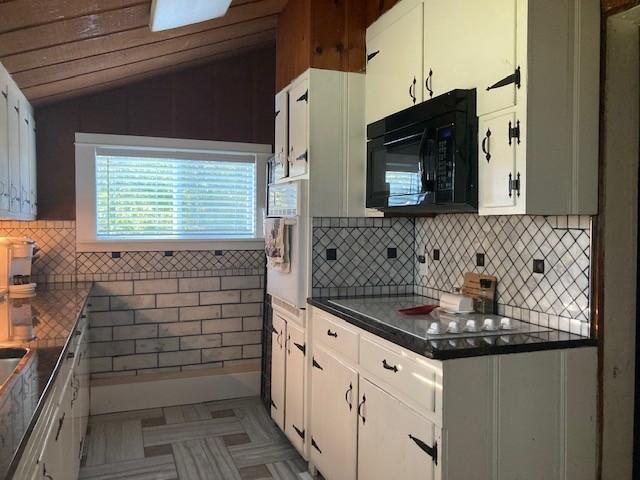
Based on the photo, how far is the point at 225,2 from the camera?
258 cm

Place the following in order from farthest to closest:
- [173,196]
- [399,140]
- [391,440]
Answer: [173,196], [399,140], [391,440]

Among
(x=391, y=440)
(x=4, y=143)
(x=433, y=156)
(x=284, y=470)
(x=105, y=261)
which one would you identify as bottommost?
(x=284, y=470)

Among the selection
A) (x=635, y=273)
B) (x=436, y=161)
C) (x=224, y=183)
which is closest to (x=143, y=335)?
(x=224, y=183)

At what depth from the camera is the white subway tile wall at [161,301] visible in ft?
12.1

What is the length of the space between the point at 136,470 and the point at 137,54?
2326mm

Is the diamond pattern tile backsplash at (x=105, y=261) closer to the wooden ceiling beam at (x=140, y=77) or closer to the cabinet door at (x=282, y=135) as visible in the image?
the wooden ceiling beam at (x=140, y=77)

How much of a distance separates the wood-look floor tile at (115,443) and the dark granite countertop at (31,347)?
910 millimetres

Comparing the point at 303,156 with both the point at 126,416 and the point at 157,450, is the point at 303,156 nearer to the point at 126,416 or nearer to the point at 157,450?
the point at 157,450

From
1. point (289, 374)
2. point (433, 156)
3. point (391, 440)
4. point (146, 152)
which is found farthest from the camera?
point (146, 152)

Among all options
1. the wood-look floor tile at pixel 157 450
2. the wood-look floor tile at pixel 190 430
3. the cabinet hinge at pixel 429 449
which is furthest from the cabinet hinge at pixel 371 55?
the wood-look floor tile at pixel 157 450

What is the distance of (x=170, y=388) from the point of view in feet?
12.8

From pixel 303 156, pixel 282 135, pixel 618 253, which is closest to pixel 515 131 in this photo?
pixel 618 253

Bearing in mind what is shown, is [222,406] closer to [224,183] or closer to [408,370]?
[224,183]

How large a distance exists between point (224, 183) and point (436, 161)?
2314mm
